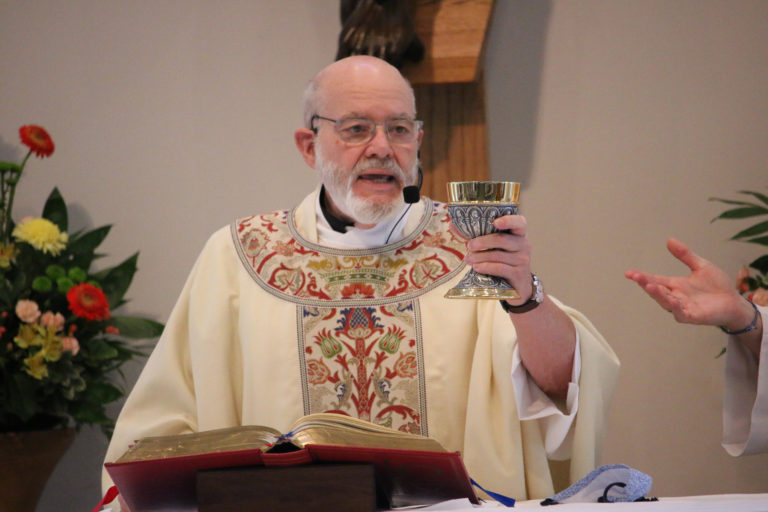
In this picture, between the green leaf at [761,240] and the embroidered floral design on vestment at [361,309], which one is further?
the green leaf at [761,240]

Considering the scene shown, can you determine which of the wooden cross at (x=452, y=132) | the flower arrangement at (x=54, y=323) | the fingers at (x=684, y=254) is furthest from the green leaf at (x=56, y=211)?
the fingers at (x=684, y=254)

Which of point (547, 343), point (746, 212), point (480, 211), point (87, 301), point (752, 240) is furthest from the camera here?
point (752, 240)

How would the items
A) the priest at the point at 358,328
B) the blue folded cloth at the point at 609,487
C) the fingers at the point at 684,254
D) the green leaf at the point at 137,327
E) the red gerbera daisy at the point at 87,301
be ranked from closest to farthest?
the blue folded cloth at the point at 609,487
the fingers at the point at 684,254
the priest at the point at 358,328
the red gerbera daisy at the point at 87,301
the green leaf at the point at 137,327

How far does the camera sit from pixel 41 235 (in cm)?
344

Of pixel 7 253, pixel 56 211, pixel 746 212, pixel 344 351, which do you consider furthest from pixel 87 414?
pixel 746 212

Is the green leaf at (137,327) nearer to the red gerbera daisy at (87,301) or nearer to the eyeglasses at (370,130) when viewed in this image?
the red gerbera daisy at (87,301)

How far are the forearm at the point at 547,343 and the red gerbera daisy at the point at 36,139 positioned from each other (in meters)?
2.29

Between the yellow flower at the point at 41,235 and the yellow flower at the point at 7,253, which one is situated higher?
the yellow flower at the point at 41,235

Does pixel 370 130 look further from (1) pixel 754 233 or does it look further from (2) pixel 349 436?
(1) pixel 754 233

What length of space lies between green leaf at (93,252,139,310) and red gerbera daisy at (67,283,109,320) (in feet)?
1.12

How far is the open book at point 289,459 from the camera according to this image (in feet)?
5.02

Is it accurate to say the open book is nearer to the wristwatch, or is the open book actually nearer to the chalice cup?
the chalice cup

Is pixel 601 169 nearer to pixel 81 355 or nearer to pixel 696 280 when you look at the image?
pixel 696 280

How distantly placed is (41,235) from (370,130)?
1593 mm
